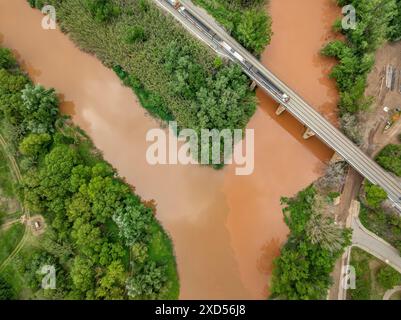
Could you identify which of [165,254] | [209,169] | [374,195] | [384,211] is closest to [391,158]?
[374,195]

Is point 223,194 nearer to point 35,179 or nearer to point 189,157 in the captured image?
point 189,157

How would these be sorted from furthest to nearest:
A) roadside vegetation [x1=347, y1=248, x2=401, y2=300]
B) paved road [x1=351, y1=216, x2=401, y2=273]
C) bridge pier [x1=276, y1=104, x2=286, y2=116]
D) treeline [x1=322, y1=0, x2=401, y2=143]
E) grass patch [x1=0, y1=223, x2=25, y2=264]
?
bridge pier [x1=276, y1=104, x2=286, y2=116] → treeline [x1=322, y1=0, x2=401, y2=143] → grass patch [x1=0, y1=223, x2=25, y2=264] → paved road [x1=351, y1=216, x2=401, y2=273] → roadside vegetation [x1=347, y1=248, x2=401, y2=300]

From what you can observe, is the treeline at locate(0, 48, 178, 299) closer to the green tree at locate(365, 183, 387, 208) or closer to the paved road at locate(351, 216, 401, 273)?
the paved road at locate(351, 216, 401, 273)

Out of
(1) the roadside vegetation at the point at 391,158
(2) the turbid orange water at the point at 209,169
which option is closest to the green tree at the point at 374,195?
(1) the roadside vegetation at the point at 391,158

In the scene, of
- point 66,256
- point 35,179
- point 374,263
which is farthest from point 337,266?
point 35,179

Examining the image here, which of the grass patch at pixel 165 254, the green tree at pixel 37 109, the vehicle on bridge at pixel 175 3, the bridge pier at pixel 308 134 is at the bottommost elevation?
the grass patch at pixel 165 254

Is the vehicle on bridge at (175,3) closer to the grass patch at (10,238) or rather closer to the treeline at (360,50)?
the treeline at (360,50)

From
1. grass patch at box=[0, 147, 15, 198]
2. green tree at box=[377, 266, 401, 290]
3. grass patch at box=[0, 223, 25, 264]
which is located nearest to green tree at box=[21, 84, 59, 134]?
grass patch at box=[0, 147, 15, 198]

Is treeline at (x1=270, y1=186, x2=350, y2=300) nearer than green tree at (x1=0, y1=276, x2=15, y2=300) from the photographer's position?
Yes
